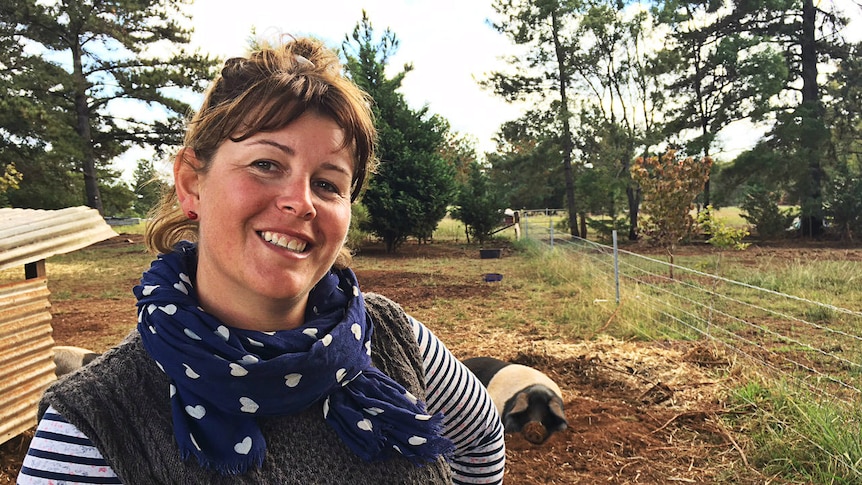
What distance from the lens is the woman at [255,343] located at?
983mm

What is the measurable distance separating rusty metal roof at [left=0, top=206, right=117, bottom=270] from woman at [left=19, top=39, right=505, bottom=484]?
9.80 feet

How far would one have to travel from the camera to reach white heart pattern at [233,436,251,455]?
40.3 inches

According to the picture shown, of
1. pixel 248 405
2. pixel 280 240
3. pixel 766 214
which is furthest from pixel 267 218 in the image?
pixel 766 214

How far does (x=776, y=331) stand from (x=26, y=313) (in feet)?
24.8

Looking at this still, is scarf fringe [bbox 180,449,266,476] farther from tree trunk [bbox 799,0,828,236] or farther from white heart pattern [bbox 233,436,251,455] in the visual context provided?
tree trunk [bbox 799,0,828,236]

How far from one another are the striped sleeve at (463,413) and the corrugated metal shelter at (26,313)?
320cm

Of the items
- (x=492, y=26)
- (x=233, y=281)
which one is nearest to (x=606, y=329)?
(x=233, y=281)

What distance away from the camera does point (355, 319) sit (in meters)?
1.28

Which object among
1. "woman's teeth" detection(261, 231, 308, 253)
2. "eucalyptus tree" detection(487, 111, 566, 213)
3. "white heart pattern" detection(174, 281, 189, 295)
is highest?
"eucalyptus tree" detection(487, 111, 566, 213)

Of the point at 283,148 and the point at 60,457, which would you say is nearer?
the point at 60,457

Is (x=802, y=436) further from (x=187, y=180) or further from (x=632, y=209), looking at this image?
(x=632, y=209)

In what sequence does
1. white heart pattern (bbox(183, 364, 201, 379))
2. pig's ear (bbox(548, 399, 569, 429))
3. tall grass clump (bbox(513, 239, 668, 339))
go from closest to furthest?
white heart pattern (bbox(183, 364, 201, 379)), pig's ear (bbox(548, 399, 569, 429)), tall grass clump (bbox(513, 239, 668, 339))

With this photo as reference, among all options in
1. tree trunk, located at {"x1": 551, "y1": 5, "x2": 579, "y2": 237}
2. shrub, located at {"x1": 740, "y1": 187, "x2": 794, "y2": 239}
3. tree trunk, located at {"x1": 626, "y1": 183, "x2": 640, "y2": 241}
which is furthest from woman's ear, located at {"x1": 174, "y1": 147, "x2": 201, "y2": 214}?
shrub, located at {"x1": 740, "y1": 187, "x2": 794, "y2": 239}

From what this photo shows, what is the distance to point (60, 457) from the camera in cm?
92
